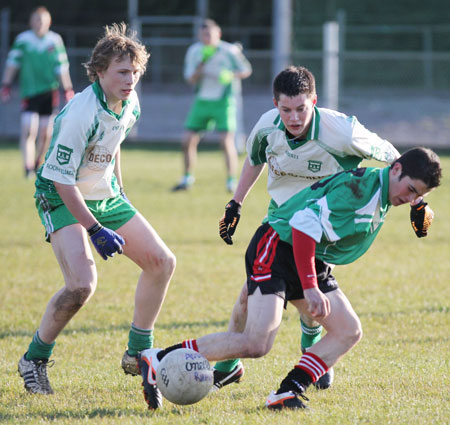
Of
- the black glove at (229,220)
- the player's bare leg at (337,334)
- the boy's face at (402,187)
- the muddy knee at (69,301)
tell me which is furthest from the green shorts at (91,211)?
the boy's face at (402,187)

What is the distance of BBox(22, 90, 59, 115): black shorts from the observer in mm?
13758

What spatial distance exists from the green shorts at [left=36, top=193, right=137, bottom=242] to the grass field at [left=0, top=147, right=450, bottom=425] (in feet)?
3.01

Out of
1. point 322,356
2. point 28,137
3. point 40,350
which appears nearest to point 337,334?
point 322,356

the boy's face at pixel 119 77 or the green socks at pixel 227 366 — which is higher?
the boy's face at pixel 119 77

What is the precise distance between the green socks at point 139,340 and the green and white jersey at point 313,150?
3.46ft

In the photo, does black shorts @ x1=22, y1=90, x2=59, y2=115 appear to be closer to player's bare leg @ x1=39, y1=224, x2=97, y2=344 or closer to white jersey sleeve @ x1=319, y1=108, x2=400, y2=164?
player's bare leg @ x1=39, y1=224, x2=97, y2=344

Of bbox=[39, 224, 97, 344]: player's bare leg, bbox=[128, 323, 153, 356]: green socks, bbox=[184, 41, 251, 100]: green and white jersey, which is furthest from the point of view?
bbox=[184, 41, 251, 100]: green and white jersey

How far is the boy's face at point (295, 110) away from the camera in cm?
425

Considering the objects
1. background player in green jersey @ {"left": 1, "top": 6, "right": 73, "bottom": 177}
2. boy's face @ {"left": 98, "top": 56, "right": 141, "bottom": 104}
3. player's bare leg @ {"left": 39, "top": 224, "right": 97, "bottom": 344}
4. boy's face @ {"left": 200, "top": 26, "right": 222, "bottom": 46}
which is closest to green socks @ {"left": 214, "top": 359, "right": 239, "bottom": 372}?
player's bare leg @ {"left": 39, "top": 224, "right": 97, "bottom": 344}

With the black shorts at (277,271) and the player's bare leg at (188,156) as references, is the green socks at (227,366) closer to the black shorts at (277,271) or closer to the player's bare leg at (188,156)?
the black shorts at (277,271)

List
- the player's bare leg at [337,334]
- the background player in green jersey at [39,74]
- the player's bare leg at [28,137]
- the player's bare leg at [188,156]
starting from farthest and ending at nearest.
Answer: the background player in green jersey at [39,74]
the player's bare leg at [28,137]
the player's bare leg at [188,156]
the player's bare leg at [337,334]

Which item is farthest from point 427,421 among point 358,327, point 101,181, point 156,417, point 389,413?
point 101,181

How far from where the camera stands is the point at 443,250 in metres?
8.51

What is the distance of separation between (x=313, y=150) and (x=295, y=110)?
312 mm
